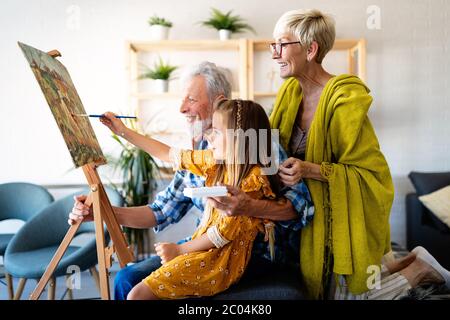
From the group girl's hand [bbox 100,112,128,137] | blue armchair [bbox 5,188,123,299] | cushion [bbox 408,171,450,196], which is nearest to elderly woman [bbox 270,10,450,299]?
girl's hand [bbox 100,112,128,137]

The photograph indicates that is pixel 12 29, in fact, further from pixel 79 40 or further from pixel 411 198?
pixel 411 198

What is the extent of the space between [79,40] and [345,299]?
1888 mm

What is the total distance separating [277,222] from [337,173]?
0.22 meters

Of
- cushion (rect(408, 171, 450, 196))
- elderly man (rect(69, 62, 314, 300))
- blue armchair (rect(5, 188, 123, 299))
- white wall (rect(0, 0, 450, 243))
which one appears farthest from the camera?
cushion (rect(408, 171, 450, 196))

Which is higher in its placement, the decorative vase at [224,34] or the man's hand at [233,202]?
the decorative vase at [224,34]

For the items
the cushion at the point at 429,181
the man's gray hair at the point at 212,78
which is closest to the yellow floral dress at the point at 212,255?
the man's gray hair at the point at 212,78

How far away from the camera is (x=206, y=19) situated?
290 cm

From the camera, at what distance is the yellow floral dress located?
3.63 ft

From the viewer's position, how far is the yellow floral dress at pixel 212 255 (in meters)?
1.11

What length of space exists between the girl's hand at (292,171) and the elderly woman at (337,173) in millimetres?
20

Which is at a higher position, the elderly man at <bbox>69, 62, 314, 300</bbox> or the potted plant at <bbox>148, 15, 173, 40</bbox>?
the potted plant at <bbox>148, 15, 173, 40</bbox>

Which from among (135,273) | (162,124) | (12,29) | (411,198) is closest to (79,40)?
(12,29)

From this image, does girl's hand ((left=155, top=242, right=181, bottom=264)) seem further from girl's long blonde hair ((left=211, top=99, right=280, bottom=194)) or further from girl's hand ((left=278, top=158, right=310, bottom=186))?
Answer: girl's hand ((left=278, top=158, right=310, bottom=186))

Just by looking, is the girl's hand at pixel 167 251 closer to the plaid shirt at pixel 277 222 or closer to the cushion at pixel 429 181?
the plaid shirt at pixel 277 222
